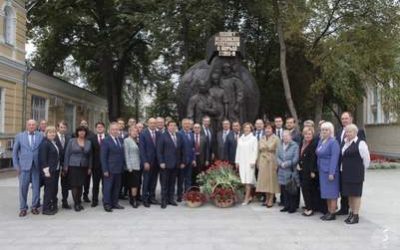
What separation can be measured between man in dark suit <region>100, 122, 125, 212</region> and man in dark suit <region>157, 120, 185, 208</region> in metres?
0.87

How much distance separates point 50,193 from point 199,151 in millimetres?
3545

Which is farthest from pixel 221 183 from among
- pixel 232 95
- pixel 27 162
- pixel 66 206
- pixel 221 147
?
pixel 232 95

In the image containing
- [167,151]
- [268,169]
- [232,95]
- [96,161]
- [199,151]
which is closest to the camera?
[268,169]

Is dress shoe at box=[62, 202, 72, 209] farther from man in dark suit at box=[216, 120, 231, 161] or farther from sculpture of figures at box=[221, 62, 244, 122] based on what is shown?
sculpture of figures at box=[221, 62, 244, 122]

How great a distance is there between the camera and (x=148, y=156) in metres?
12.1

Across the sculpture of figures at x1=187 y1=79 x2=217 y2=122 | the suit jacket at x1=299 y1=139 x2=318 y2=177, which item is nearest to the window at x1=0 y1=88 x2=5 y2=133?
the sculpture of figures at x1=187 y1=79 x2=217 y2=122

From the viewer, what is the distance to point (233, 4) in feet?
97.6

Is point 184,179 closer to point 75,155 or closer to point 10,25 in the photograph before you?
point 75,155

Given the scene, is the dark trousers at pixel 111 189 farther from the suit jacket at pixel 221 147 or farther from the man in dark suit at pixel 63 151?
the suit jacket at pixel 221 147

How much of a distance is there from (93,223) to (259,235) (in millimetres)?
2935

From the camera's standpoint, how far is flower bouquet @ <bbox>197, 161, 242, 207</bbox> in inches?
462

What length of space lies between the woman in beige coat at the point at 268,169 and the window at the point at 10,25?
1483 centimetres

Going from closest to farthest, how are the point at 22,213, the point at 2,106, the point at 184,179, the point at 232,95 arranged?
the point at 22,213, the point at 184,179, the point at 232,95, the point at 2,106

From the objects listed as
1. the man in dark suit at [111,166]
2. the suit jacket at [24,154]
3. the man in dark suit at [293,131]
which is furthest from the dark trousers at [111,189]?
the man in dark suit at [293,131]
